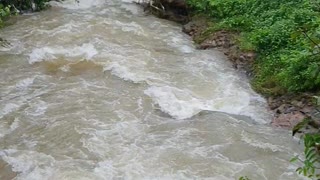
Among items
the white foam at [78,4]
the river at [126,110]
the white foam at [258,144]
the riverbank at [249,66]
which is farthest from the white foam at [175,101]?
the white foam at [78,4]

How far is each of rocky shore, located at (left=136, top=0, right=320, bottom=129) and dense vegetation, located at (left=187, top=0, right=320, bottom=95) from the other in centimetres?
17

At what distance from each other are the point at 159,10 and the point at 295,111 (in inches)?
241

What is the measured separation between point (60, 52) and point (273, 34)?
438 cm

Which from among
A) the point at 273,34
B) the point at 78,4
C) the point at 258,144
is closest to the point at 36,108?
the point at 258,144

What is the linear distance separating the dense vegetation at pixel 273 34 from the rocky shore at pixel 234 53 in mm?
166

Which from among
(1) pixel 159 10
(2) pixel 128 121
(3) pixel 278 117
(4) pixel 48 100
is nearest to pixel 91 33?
(1) pixel 159 10

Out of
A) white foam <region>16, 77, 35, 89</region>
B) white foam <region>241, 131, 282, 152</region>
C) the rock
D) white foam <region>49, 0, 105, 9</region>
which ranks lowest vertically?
white foam <region>49, 0, 105, 9</region>

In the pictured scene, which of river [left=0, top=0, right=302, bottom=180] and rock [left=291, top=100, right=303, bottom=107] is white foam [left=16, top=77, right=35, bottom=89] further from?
rock [left=291, top=100, right=303, bottom=107]

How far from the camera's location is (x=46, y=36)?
10406 mm

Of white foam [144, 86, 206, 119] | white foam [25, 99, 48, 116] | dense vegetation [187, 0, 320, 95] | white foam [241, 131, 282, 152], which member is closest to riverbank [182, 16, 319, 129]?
dense vegetation [187, 0, 320, 95]

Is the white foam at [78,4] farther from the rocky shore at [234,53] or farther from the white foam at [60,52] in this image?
the white foam at [60,52]

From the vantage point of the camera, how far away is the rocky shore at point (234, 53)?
7.14 metres

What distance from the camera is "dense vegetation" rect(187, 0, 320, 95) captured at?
25.3 ft

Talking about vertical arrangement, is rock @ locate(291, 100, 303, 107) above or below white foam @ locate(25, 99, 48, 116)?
above
